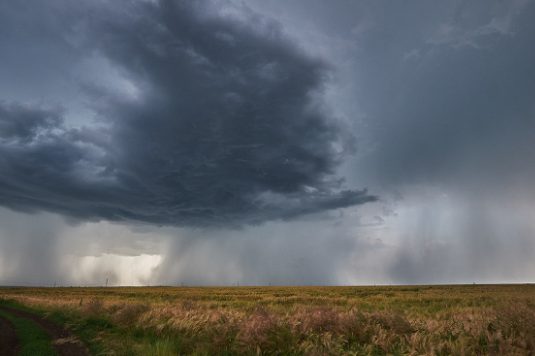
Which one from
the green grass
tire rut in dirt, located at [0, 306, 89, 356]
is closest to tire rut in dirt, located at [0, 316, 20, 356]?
the green grass

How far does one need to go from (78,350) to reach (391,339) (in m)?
10.7

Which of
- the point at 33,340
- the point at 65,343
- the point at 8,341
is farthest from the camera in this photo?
the point at 8,341

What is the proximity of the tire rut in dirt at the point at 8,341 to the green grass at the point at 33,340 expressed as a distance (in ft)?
0.70

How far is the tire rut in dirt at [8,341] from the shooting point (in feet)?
41.8

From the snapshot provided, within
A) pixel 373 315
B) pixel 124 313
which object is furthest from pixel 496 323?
pixel 124 313

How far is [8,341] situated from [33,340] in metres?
1.21

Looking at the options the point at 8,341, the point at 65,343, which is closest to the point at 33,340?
the point at 8,341

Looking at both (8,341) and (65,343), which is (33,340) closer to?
(8,341)

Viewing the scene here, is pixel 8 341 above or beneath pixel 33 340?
beneath

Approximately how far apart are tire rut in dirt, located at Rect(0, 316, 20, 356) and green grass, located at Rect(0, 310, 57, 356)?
21 centimetres

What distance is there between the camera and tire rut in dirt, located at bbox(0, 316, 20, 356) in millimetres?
12727

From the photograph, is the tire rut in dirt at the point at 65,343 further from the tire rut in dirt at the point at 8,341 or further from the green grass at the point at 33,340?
the tire rut in dirt at the point at 8,341

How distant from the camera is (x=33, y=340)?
14.9 metres

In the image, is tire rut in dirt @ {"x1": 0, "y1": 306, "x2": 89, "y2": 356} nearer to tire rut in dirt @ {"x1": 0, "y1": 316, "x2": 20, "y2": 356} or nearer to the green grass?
the green grass
